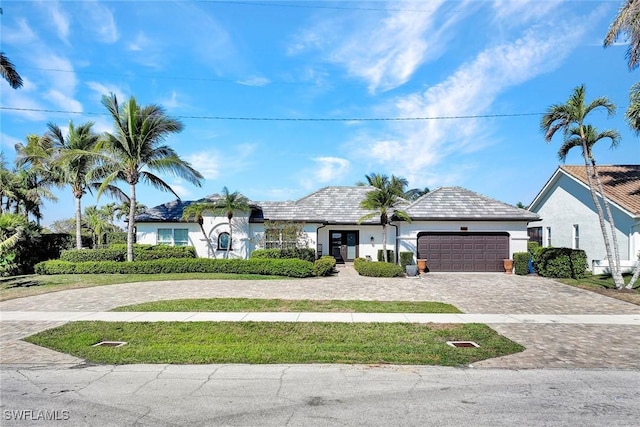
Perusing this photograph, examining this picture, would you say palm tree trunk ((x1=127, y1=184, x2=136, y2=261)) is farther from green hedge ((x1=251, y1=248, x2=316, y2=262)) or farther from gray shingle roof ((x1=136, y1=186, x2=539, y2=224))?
green hedge ((x1=251, y1=248, x2=316, y2=262))

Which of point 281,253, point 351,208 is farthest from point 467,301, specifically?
point 351,208

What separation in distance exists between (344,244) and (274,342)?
1961cm

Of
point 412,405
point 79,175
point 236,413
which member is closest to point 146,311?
point 236,413

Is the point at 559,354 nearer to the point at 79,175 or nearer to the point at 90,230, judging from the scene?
the point at 79,175

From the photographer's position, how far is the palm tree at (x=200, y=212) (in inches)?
871

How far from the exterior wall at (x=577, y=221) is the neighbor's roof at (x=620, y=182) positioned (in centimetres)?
45

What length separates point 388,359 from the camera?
634 centimetres

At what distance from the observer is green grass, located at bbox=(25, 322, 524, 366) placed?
6367mm

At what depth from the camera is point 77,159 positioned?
22.6 meters

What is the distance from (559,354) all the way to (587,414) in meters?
2.62

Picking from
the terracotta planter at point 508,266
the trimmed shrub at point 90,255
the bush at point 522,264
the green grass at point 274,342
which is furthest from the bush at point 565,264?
the trimmed shrub at point 90,255

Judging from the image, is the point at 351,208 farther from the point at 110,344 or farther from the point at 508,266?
the point at 110,344

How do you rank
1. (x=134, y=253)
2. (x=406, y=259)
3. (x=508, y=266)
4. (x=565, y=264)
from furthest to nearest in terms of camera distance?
1. (x=134, y=253)
2. (x=508, y=266)
3. (x=406, y=259)
4. (x=565, y=264)

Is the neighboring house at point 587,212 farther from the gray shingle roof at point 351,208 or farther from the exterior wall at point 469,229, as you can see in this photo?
the exterior wall at point 469,229
